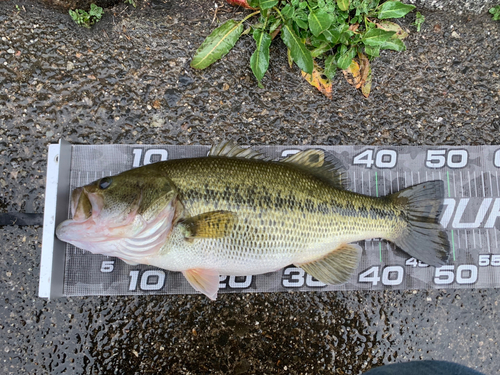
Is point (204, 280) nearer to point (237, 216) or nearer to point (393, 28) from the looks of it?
point (237, 216)

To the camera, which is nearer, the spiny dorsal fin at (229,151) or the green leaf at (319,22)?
the spiny dorsal fin at (229,151)

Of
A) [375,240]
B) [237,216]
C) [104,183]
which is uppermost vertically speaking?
[104,183]

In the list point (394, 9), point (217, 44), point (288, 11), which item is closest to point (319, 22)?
point (288, 11)

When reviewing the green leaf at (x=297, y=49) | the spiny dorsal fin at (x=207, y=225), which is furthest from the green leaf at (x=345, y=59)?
the spiny dorsal fin at (x=207, y=225)

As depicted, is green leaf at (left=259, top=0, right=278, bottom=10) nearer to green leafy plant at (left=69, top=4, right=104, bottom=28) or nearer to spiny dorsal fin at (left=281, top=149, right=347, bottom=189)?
spiny dorsal fin at (left=281, top=149, right=347, bottom=189)

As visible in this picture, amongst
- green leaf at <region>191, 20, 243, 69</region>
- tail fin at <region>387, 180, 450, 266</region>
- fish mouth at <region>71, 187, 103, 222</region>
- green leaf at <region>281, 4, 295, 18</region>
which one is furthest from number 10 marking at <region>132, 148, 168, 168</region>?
tail fin at <region>387, 180, 450, 266</region>

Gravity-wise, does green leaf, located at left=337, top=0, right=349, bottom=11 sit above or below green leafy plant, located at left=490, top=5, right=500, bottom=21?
below

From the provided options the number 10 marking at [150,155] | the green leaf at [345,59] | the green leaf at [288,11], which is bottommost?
the number 10 marking at [150,155]

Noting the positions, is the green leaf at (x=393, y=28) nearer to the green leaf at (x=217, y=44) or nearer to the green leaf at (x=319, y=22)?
the green leaf at (x=319, y=22)
